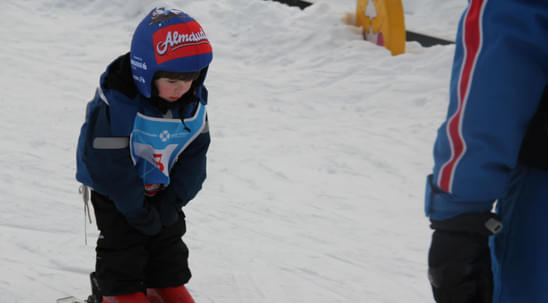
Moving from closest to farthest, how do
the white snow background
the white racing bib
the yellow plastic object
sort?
the white racing bib
the white snow background
the yellow plastic object

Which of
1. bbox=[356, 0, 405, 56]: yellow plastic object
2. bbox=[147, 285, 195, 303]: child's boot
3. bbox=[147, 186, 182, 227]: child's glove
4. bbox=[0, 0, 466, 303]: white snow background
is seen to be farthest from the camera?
bbox=[356, 0, 405, 56]: yellow plastic object

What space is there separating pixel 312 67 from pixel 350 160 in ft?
9.60

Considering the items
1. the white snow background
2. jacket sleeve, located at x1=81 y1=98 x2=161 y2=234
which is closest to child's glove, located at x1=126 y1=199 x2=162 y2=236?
jacket sleeve, located at x1=81 y1=98 x2=161 y2=234

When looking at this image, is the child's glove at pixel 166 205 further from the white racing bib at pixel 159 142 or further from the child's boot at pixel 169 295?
the child's boot at pixel 169 295

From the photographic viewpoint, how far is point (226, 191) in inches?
173

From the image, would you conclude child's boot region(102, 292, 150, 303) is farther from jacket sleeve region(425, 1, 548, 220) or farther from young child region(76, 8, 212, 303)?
jacket sleeve region(425, 1, 548, 220)

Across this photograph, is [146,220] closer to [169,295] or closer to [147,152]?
[147,152]

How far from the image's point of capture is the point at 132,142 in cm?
198

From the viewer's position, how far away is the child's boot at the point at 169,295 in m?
2.26

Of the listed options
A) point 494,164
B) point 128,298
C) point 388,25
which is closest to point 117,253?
point 128,298

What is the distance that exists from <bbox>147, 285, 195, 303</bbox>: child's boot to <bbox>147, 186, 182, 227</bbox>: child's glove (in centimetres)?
29

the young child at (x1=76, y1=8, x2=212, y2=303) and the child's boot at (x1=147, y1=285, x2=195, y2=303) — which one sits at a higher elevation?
the young child at (x1=76, y1=8, x2=212, y2=303)

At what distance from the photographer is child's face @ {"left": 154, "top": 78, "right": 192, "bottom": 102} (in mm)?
1932

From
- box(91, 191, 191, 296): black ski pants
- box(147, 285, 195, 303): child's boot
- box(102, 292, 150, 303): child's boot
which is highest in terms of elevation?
box(91, 191, 191, 296): black ski pants
